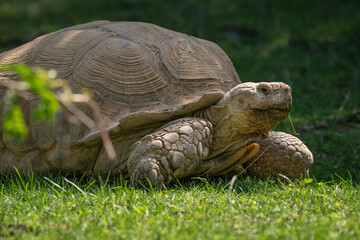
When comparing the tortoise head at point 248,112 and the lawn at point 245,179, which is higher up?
the tortoise head at point 248,112

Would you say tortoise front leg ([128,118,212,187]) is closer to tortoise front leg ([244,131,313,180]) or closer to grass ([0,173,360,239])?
grass ([0,173,360,239])

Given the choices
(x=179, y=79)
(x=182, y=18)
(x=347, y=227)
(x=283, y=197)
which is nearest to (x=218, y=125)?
(x=179, y=79)

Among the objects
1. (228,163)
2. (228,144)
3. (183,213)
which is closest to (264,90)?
(228,144)

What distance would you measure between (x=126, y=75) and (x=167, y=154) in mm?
798

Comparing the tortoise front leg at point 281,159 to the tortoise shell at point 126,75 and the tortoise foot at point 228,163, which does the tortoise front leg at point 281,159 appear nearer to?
the tortoise foot at point 228,163

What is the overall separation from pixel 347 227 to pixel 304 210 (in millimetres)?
394

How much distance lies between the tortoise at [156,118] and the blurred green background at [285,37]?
1235mm

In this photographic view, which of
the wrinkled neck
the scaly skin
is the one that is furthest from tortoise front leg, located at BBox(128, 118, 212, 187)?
the wrinkled neck

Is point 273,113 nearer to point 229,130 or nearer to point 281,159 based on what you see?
point 229,130

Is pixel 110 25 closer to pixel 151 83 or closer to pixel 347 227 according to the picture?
pixel 151 83

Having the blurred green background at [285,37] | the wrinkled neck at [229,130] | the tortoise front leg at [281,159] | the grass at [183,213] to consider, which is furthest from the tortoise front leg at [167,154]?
the blurred green background at [285,37]

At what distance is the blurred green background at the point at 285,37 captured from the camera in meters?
6.00

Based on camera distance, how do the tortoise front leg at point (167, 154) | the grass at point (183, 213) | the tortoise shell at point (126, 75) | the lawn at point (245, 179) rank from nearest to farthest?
the grass at point (183, 213) → the lawn at point (245, 179) → the tortoise front leg at point (167, 154) → the tortoise shell at point (126, 75)

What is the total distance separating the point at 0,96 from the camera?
14.1ft
